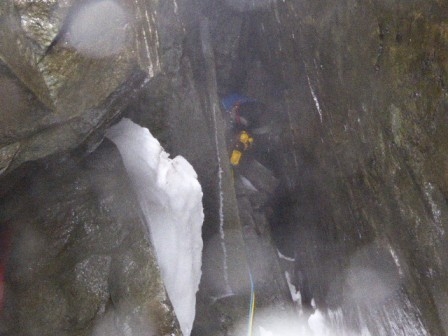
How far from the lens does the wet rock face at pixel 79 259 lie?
3.02 metres

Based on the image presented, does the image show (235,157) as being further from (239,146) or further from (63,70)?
(63,70)

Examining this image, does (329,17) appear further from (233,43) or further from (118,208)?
(233,43)

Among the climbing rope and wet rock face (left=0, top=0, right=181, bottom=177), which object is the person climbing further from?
wet rock face (left=0, top=0, right=181, bottom=177)

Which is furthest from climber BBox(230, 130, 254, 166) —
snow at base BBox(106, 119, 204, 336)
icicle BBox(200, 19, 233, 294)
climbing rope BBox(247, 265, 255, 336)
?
snow at base BBox(106, 119, 204, 336)

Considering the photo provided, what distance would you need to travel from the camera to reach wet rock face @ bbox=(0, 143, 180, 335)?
9.91ft

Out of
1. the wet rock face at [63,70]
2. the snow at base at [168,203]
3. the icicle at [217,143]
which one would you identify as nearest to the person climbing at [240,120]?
the icicle at [217,143]

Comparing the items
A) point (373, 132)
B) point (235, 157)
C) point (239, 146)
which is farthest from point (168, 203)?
point (239, 146)

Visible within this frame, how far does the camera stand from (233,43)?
24.7 ft

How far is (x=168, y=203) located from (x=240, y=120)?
335 centimetres

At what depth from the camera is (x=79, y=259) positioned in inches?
126

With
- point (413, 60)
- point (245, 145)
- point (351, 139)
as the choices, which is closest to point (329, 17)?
point (351, 139)

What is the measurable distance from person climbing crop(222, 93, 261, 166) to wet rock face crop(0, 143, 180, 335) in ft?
10.8

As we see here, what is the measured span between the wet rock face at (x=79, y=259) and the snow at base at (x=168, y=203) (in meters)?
0.32

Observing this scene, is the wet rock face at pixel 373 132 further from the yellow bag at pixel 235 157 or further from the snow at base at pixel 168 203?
the snow at base at pixel 168 203
